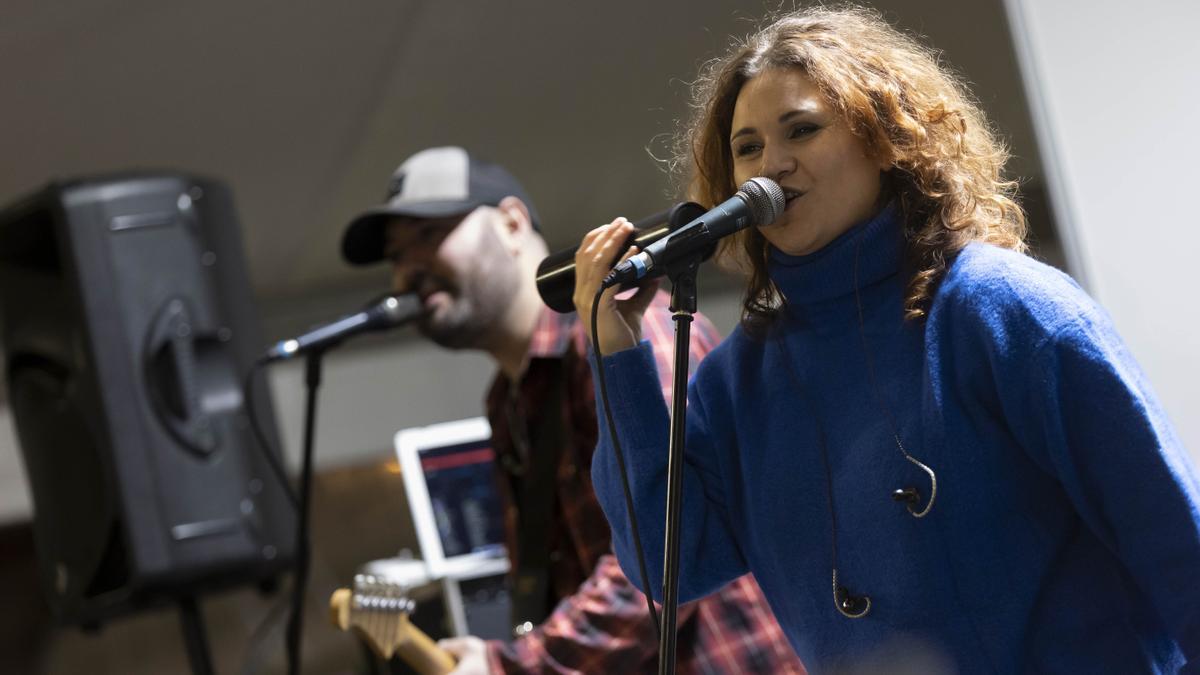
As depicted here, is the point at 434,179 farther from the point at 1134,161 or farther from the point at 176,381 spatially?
the point at 1134,161

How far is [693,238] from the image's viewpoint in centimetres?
115

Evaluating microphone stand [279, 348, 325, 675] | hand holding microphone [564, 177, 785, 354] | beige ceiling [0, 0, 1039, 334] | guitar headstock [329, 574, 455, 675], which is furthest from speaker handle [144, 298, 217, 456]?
hand holding microphone [564, 177, 785, 354]

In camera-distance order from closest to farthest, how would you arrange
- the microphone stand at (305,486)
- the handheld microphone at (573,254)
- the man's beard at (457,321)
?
1. the handheld microphone at (573,254)
2. the microphone stand at (305,486)
3. the man's beard at (457,321)

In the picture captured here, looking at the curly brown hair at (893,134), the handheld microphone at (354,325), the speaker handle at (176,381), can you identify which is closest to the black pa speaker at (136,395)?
the speaker handle at (176,381)

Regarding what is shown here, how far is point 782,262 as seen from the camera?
1268 millimetres

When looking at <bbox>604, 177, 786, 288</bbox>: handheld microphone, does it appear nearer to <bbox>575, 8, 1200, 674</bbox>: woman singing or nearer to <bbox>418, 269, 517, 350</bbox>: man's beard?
<bbox>575, 8, 1200, 674</bbox>: woman singing

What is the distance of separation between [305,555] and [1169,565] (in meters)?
1.42

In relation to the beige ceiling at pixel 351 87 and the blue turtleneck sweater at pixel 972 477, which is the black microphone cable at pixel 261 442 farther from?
the blue turtleneck sweater at pixel 972 477

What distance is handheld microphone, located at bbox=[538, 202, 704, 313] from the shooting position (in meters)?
1.21

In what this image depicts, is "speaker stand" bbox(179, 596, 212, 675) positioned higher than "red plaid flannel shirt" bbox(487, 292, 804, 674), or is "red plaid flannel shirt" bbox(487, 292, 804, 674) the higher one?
"red plaid flannel shirt" bbox(487, 292, 804, 674)

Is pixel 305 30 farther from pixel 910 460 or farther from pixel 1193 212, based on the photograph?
pixel 910 460

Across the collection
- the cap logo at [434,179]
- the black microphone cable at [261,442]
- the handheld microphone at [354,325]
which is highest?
the cap logo at [434,179]

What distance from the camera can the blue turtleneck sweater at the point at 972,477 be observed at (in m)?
1.08

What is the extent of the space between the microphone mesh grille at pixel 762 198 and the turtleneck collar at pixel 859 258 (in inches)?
3.0
